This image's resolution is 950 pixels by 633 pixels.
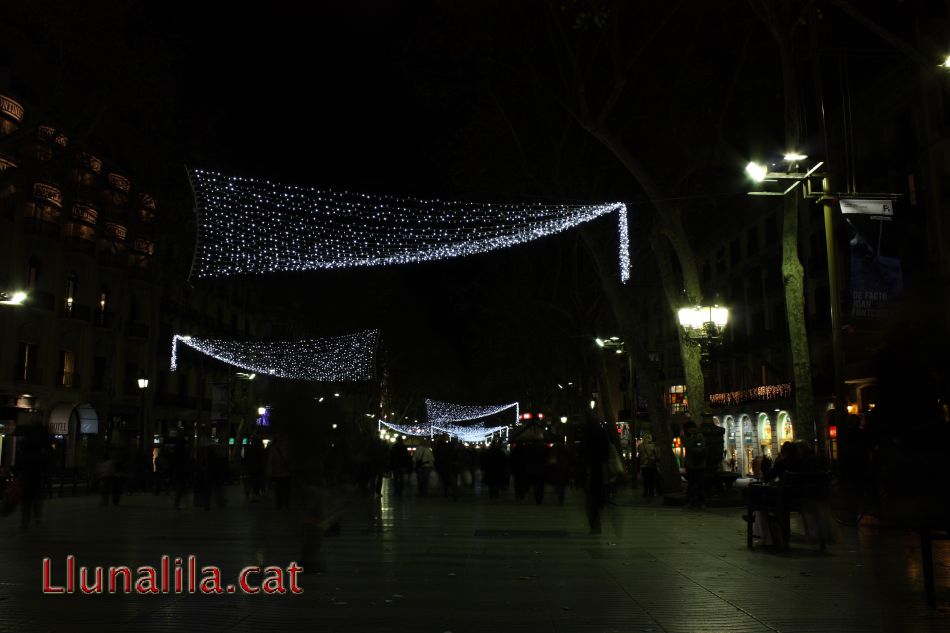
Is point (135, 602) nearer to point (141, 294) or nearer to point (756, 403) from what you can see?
point (756, 403)

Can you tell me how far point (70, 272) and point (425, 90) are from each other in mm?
24088

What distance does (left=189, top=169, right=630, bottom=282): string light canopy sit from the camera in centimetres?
1505

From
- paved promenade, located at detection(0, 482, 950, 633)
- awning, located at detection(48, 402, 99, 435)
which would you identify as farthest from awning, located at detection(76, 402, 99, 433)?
paved promenade, located at detection(0, 482, 950, 633)

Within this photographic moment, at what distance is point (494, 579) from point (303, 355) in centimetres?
2900

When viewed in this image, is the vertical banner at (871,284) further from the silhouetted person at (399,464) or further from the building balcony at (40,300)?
the building balcony at (40,300)

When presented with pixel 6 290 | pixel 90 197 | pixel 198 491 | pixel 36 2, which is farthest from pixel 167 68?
pixel 90 197

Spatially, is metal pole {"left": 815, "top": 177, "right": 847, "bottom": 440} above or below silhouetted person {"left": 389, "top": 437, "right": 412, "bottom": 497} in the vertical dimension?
above

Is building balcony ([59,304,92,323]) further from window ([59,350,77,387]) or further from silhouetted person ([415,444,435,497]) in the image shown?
silhouetted person ([415,444,435,497])

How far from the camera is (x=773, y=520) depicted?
34.1 ft

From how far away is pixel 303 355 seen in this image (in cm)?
3597

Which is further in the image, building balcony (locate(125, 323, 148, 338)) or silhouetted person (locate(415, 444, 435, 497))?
building balcony (locate(125, 323, 148, 338))

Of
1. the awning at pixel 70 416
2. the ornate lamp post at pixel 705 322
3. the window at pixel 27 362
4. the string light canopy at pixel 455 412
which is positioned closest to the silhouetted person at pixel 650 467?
the ornate lamp post at pixel 705 322

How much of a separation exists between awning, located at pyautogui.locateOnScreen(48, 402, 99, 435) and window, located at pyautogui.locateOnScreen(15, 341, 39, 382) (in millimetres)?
1793

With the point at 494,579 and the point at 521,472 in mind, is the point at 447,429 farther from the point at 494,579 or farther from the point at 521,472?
the point at 494,579
